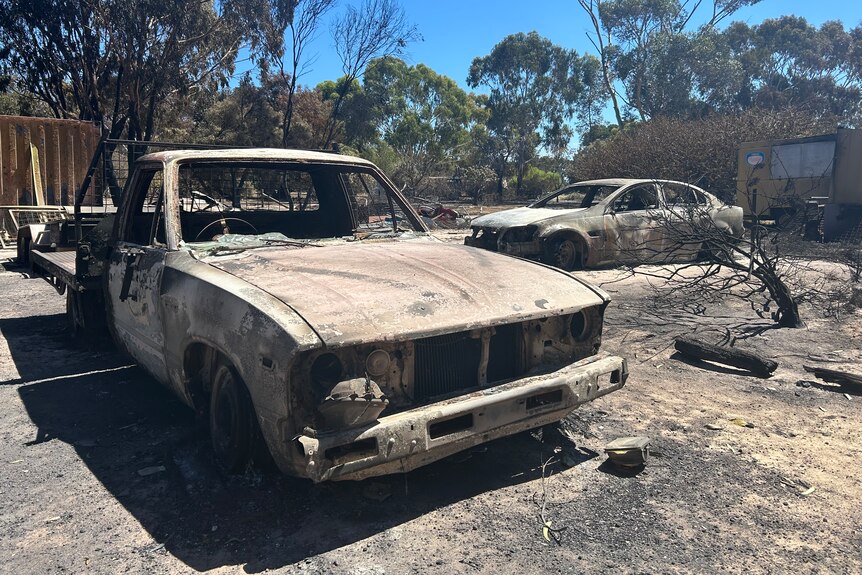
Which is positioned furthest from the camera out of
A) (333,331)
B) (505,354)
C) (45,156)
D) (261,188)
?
(45,156)

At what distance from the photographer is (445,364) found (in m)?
3.18

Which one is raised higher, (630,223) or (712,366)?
(630,223)

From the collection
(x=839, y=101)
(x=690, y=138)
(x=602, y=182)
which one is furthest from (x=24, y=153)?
(x=839, y=101)

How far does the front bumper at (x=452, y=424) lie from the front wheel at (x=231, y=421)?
1.99 ft

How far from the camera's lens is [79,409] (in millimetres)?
4398

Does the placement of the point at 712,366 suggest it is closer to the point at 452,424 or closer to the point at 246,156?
the point at 452,424

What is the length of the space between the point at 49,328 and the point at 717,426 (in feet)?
20.6

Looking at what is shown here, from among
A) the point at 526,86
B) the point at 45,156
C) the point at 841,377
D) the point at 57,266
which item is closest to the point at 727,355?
the point at 841,377

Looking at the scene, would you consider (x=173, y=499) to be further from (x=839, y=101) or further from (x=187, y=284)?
(x=839, y=101)

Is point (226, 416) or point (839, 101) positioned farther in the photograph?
point (839, 101)

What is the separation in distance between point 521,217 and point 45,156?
39.1ft

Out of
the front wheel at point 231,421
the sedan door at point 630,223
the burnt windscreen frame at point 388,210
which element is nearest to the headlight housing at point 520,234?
the sedan door at point 630,223

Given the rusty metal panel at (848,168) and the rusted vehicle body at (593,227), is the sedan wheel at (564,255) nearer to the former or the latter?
the rusted vehicle body at (593,227)

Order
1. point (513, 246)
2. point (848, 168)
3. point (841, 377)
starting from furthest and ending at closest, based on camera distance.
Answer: point (848, 168) → point (513, 246) → point (841, 377)
